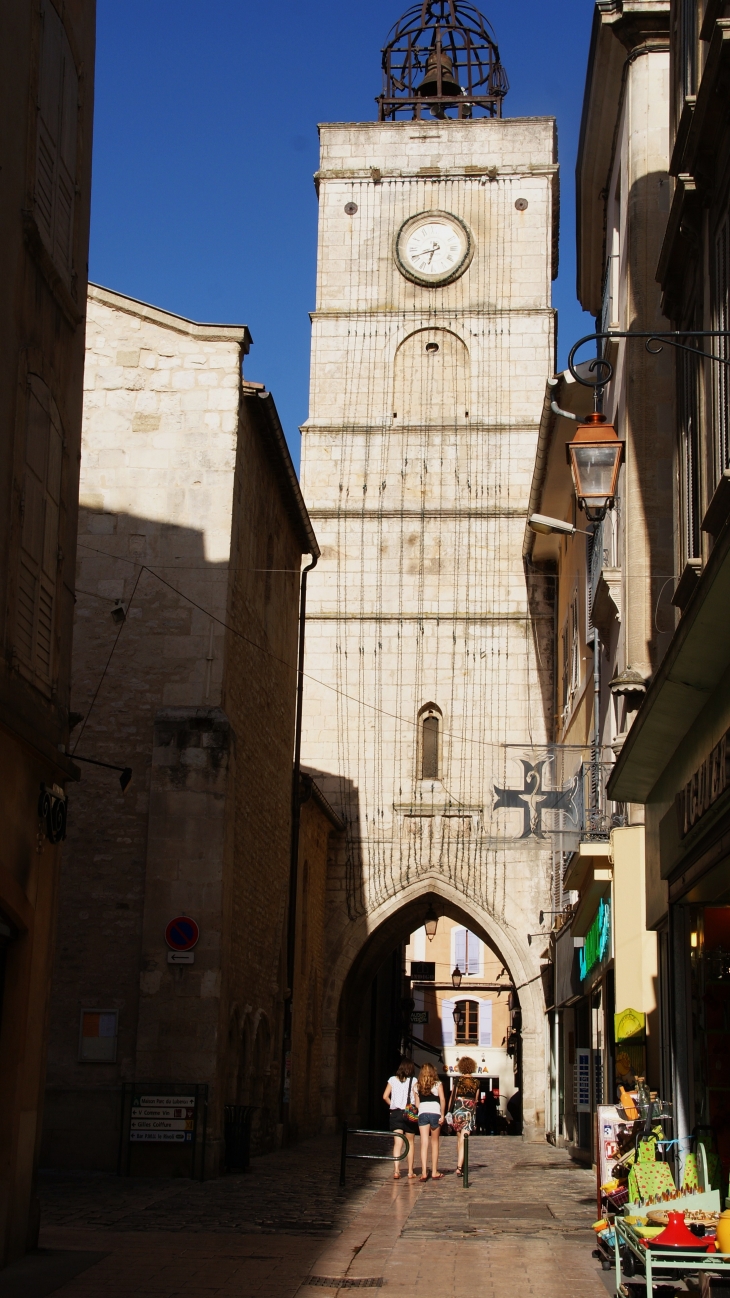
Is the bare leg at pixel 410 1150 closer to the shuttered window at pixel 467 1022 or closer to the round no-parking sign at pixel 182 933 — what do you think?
the round no-parking sign at pixel 182 933

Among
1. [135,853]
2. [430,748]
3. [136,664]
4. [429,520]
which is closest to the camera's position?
[135,853]

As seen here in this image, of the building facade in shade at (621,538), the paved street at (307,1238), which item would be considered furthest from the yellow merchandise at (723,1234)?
the building facade in shade at (621,538)

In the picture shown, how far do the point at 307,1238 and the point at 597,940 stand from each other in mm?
6486

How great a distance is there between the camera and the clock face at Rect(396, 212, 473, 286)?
33156mm

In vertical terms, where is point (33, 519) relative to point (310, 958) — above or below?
above

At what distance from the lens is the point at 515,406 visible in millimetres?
31797

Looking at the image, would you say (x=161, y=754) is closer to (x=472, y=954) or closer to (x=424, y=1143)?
(x=424, y=1143)

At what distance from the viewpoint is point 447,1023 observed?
53.2 meters

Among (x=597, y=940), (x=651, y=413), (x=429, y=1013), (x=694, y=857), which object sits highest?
(x=651, y=413)

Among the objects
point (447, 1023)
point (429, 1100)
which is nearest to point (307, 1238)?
point (429, 1100)

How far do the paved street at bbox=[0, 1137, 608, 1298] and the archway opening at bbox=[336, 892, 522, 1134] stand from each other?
14488 mm

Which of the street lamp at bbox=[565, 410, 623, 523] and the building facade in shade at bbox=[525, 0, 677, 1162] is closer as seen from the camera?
the street lamp at bbox=[565, 410, 623, 523]

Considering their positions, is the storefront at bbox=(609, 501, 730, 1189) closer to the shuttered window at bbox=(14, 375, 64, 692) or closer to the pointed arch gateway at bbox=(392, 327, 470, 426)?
the shuttered window at bbox=(14, 375, 64, 692)

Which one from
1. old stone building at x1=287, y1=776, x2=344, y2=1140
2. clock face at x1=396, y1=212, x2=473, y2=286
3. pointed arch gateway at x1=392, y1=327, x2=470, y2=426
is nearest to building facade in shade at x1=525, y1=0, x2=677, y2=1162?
old stone building at x1=287, y1=776, x2=344, y2=1140
